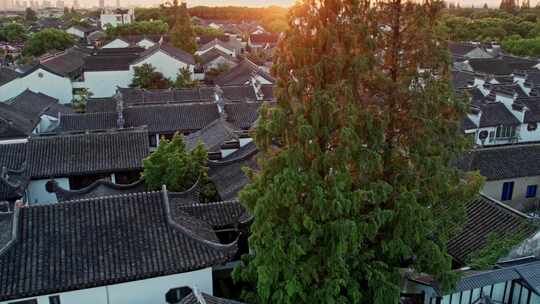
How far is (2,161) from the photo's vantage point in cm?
2773

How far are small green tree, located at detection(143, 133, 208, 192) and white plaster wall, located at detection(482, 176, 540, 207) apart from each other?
598 inches

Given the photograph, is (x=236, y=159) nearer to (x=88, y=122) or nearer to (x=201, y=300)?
(x=201, y=300)

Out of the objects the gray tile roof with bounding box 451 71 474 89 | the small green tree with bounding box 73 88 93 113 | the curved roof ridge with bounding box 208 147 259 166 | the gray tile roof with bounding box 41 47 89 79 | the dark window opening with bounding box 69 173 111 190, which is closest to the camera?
the curved roof ridge with bounding box 208 147 259 166

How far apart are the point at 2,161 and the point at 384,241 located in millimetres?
23741

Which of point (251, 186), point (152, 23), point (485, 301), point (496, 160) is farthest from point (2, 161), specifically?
point (152, 23)

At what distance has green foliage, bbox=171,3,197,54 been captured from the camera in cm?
6519

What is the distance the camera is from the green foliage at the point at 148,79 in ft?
171

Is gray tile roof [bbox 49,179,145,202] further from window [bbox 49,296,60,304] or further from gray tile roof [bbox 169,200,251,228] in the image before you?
window [bbox 49,296,60,304]

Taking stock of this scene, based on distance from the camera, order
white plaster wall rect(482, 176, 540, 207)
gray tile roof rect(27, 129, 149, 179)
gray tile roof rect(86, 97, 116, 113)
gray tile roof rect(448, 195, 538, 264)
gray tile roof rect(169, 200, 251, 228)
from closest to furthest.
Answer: gray tile roof rect(448, 195, 538, 264)
gray tile roof rect(169, 200, 251, 228)
white plaster wall rect(482, 176, 540, 207)
gray tile roof rect(27, 129, 149, 179)
gray tile roof rect(86, 97, 116, 113)

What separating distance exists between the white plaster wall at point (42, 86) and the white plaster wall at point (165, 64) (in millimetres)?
8292

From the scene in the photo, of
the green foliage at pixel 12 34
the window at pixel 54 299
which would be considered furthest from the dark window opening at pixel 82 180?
the green foliage at pixel 12 34

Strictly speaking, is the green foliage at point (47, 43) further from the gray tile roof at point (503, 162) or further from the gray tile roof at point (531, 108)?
the gray tile roof at point (503, 162)

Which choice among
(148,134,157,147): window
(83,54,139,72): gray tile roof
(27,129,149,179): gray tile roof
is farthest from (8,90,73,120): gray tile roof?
(27,129,149,179): gray tile roof

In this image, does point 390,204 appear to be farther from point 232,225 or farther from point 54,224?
point 54,224
